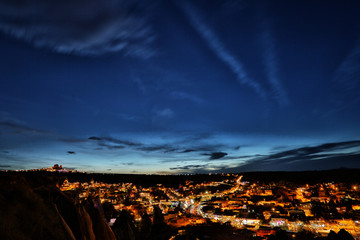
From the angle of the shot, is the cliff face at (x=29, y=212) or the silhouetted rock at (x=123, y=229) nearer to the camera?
the cliff face at (x=29, y=212)

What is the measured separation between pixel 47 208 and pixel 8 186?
0.92 m

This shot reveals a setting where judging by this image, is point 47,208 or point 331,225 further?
point 331,225

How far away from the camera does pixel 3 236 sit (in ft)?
11.8

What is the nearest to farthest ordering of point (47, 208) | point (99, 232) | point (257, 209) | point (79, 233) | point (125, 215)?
point (47, 208) < point (79, 233) < point (99, 232) < point (125, 215) < point (257, 209)

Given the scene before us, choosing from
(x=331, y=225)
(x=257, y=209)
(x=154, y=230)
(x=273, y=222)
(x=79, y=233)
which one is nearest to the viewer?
(x=79, y=233)

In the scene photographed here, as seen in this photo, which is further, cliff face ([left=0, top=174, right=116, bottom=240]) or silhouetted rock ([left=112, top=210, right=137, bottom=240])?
silhouetted rock ([left=112, top=210, right=137, bottom=240])

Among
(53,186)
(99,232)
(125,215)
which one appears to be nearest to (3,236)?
(53,186)

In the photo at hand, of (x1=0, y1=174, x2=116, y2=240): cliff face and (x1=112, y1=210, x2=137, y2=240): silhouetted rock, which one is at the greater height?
(x1=0, y1=174, x2=116, y2=240): cliff face

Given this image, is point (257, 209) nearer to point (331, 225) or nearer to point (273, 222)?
point (273, 222)

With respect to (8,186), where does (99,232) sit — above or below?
below

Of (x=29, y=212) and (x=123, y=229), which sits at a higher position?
(x=29, y=212)

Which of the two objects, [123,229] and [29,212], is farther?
[123,229]

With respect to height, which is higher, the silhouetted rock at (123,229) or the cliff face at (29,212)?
the cliff face at (29,212)

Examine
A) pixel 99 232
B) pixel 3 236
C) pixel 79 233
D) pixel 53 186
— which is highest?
pixel 53 186
